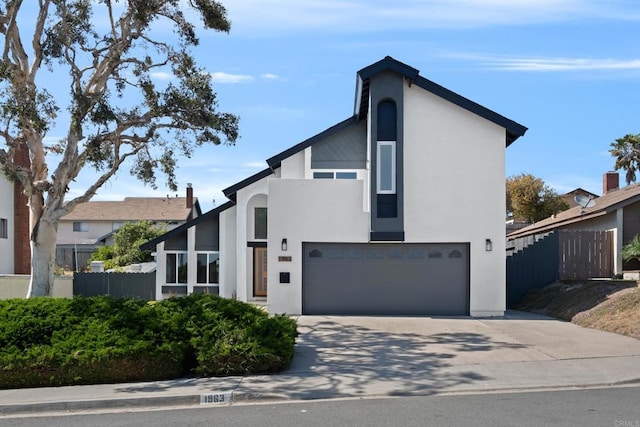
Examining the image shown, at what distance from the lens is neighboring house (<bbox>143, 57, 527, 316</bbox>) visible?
1961 centimetres

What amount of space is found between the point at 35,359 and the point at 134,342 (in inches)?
62.9

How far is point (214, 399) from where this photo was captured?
32.1ft

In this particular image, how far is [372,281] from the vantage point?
65.0 ft

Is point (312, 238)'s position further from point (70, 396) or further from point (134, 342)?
point (70, 396)

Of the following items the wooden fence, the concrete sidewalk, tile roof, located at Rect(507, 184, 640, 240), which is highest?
tile roof, located at Rect(507, 184, 640, 240)

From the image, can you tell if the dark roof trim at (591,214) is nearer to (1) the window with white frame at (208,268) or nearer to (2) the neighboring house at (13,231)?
(1) the window with white frame at (208,268)

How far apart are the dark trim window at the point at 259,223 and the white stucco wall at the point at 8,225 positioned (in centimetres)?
1308

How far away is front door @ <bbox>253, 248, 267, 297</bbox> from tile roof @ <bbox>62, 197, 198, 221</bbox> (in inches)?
1204

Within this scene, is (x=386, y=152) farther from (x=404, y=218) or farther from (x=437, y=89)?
(x=437, y=89)

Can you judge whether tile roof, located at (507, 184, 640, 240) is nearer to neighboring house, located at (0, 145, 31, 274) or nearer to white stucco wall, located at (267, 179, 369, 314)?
white stucco wall, located at (267, 179, 369, 314)

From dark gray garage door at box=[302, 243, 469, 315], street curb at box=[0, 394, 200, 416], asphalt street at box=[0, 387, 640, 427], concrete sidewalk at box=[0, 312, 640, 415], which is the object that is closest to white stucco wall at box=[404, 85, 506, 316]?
dark gray garage door at box=[302, 243, 469, 315]

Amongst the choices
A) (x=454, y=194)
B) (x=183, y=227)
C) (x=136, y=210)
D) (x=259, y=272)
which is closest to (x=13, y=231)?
(x=183, y=227)

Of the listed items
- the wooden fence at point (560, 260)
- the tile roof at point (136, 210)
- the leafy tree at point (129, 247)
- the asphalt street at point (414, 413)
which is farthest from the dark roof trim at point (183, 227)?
the tile roof at point (136, 210)

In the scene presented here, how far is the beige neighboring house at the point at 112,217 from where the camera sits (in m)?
56.9
